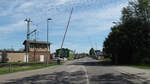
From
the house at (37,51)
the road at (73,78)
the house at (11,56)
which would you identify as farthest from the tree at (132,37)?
the house at (11,56)

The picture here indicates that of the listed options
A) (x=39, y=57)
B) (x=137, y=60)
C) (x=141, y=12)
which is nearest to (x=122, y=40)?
(x=137, y=60)

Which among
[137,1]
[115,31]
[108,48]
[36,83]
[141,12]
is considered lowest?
[36,83]

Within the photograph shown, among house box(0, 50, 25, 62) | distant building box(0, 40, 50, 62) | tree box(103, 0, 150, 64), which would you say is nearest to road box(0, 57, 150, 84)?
tree box(103, 0, 150, 64)

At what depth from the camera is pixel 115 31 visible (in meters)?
43.9

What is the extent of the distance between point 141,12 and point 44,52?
32.7 metres

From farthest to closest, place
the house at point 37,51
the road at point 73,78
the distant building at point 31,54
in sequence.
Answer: the house at point 37,51
the distant building at point 31,54
the road at point 73,78

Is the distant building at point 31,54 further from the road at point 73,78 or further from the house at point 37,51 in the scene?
the road at point 73,78

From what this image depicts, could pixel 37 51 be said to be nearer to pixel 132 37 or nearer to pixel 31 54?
pixel 31 54

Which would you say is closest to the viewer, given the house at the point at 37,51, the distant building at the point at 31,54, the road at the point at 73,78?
the road at the point at 73,78

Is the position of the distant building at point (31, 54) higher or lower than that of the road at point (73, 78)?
higher

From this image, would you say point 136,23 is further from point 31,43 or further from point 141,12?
point 31,43

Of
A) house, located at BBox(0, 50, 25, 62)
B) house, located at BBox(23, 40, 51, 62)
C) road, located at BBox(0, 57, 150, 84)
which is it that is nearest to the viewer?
road, located at BBox(0, 57, 150, 84)

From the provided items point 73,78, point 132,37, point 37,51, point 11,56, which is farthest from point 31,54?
point 73,78

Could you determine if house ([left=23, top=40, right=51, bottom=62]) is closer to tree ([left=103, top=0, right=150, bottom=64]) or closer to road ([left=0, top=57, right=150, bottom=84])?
tree ([left=103, top=0, right=150, bottom=64])
